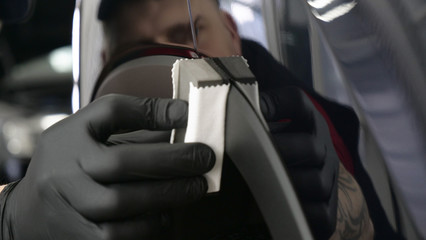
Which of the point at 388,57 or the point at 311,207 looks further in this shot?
the point at 311,207

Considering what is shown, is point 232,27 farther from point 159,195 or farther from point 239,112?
point 159,195

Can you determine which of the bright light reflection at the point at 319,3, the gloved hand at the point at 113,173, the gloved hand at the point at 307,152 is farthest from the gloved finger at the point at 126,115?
the bright light reflection at the point at 319,3

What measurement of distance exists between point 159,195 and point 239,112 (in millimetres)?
316

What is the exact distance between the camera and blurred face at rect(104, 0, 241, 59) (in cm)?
98

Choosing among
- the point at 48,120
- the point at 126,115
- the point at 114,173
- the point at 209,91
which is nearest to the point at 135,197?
the point at 114,173

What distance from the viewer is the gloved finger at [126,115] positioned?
3.54 feet

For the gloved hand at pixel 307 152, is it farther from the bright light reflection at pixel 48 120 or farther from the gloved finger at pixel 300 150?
the bright light reflection at pixel 48 120

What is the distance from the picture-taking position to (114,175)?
1123 millimetres

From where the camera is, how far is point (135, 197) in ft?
3.73

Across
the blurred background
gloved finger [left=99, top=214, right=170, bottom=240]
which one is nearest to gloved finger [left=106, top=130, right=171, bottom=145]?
gloved finger [left=99, top=214, right=170, bottom=240]

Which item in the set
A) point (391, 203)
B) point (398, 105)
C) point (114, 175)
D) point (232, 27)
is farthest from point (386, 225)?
point (114, 175)

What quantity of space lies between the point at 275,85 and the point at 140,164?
37 centimetres

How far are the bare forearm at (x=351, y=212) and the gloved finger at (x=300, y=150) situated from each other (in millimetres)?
44

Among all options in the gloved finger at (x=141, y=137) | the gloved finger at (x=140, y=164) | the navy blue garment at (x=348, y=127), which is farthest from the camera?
the gloved finger at (x=141, y=137)
